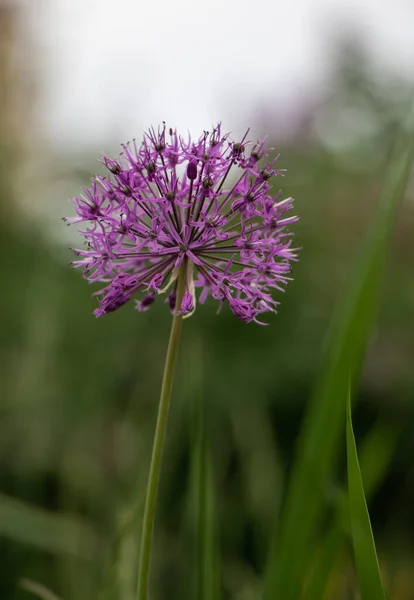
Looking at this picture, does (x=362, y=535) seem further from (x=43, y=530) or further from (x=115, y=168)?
(x=43, y=530)

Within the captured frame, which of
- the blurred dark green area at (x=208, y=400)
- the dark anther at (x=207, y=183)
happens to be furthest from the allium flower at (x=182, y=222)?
the blurred dark green area at (x=208, y=400)

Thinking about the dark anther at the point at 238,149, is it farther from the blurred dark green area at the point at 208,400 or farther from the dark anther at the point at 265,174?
the blurred dark green area at the point at 208,400

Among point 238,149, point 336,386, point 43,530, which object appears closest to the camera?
point 336,386

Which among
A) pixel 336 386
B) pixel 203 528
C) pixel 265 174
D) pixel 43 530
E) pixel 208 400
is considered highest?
pixel 265 174

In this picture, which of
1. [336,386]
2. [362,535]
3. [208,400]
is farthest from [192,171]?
[208,400]

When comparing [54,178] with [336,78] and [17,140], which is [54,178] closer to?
[17,140]
